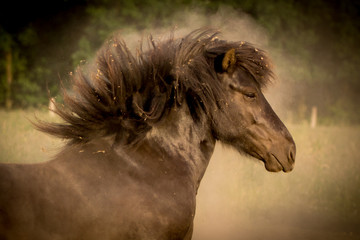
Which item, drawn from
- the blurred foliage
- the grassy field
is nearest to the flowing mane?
the grassy field

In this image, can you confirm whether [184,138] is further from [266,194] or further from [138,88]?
[266,194]

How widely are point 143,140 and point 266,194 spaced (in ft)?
20.4

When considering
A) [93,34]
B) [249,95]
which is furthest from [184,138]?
[93,34]

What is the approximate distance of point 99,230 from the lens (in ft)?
7.71

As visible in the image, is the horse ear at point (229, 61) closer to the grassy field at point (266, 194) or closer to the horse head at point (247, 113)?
the horse head at point (247, 113)

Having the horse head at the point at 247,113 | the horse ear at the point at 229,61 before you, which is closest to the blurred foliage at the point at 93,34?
the horse head at the point at 247,113

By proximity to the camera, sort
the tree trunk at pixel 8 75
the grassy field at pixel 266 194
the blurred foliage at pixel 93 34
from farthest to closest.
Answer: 1. the tree trunk at pixel 8 75
2. the blurred foliage at pixel 93 34
3. the grassy field at pixel 266 194

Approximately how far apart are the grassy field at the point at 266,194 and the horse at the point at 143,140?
3.38m

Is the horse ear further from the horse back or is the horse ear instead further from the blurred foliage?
the blurred foliage

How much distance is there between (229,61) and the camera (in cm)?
305

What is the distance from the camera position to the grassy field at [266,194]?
6.77 meters

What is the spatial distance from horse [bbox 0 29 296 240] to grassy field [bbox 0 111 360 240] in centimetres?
338

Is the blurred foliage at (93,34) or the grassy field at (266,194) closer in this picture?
the grassy field at (266,194)

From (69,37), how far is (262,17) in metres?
9.29
